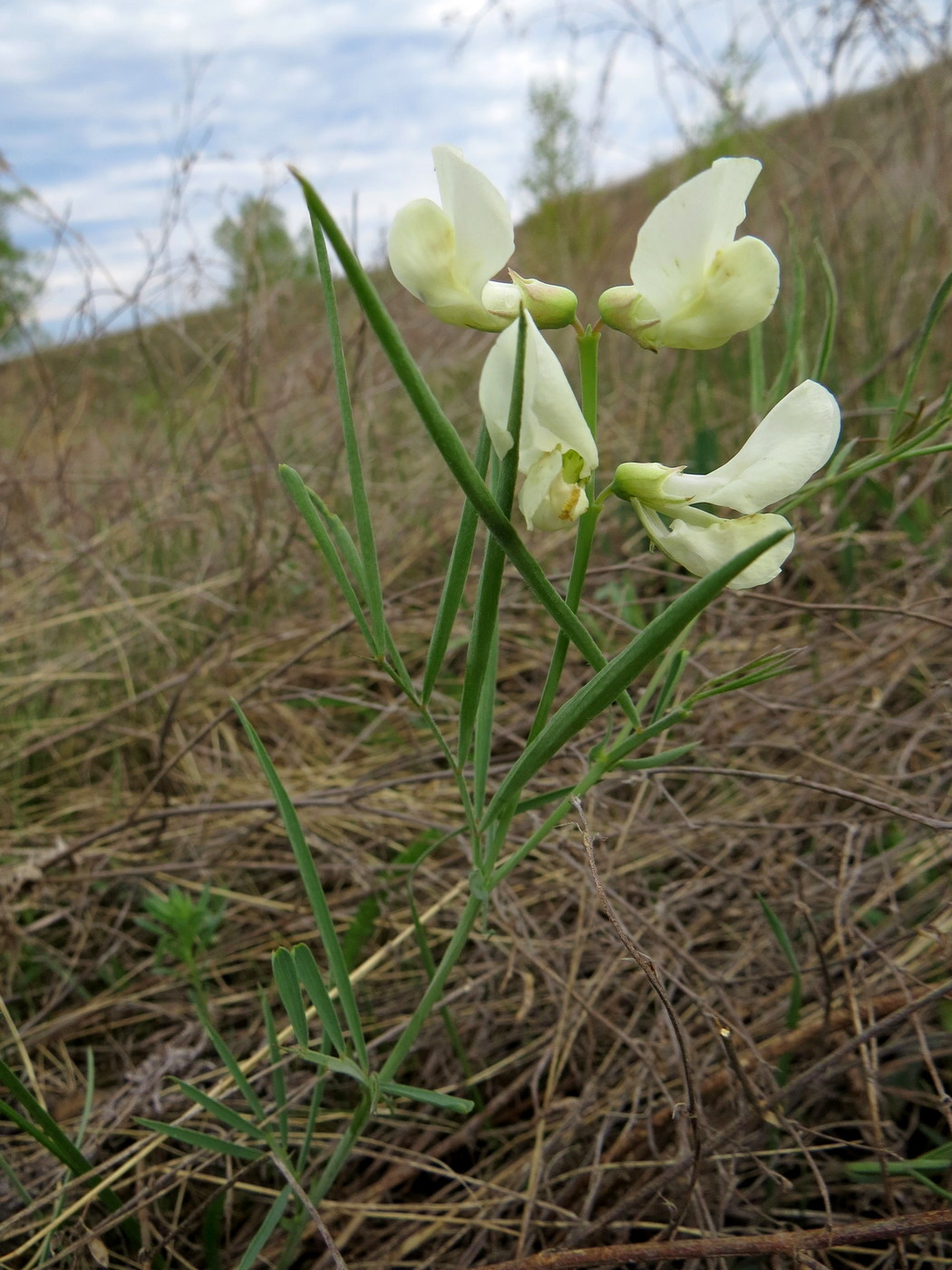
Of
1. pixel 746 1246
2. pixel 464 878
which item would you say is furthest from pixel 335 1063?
pixel 464 878

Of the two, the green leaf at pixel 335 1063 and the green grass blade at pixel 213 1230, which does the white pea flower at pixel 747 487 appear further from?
the green grass blade at pixel 213 1230

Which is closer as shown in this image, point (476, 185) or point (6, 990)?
point (476, 185)

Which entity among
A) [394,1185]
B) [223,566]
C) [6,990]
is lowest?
[394,1185]

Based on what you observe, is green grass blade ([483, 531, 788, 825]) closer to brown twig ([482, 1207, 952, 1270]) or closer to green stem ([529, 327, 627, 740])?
green stem ([529, 327, 627, 740])

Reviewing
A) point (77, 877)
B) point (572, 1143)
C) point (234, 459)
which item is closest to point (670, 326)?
point (572, 1143)

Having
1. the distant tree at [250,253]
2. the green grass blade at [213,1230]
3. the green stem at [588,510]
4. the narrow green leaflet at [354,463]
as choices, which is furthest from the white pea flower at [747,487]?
the distant tree at [250,253]

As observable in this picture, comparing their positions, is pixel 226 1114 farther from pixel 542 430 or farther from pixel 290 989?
pixel 542 430

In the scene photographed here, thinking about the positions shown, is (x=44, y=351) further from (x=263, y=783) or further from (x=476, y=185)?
(x=476, y=185)

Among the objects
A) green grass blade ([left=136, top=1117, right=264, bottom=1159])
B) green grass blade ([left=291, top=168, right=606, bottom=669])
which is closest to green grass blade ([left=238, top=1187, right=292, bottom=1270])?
green grass blade ([left=136, top=1117, right=264, bottom=1159])
